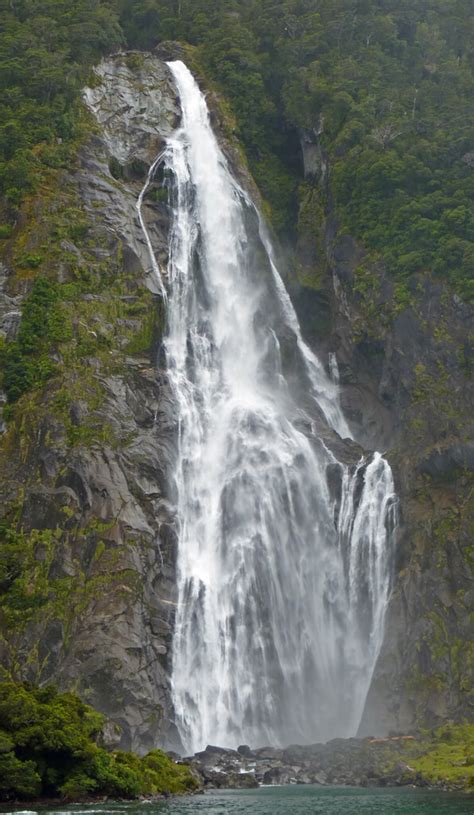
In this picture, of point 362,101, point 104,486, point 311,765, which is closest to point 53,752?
point 311,765

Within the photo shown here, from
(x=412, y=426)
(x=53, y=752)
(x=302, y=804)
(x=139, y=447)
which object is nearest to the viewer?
(x=53, y=752)

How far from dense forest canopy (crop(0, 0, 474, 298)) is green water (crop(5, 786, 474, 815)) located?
121ft

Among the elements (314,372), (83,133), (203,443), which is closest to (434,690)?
(203,443)

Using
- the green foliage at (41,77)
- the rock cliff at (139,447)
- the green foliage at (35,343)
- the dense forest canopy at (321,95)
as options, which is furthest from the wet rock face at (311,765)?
the green foliage at (41,77)

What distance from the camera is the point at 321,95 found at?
8338cm

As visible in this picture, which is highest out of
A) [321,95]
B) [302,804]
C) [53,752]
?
[321,95]

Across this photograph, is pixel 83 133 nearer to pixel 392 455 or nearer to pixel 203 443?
pixel 203 443

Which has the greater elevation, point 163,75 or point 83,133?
point 163,75

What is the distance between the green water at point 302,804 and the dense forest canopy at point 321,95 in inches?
1450

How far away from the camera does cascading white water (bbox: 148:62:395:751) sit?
55.9m

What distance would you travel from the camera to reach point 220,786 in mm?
44250

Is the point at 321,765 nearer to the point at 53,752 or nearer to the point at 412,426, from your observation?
the point at 53,752

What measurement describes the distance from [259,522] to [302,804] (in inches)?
956

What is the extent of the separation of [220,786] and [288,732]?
39.1ft
